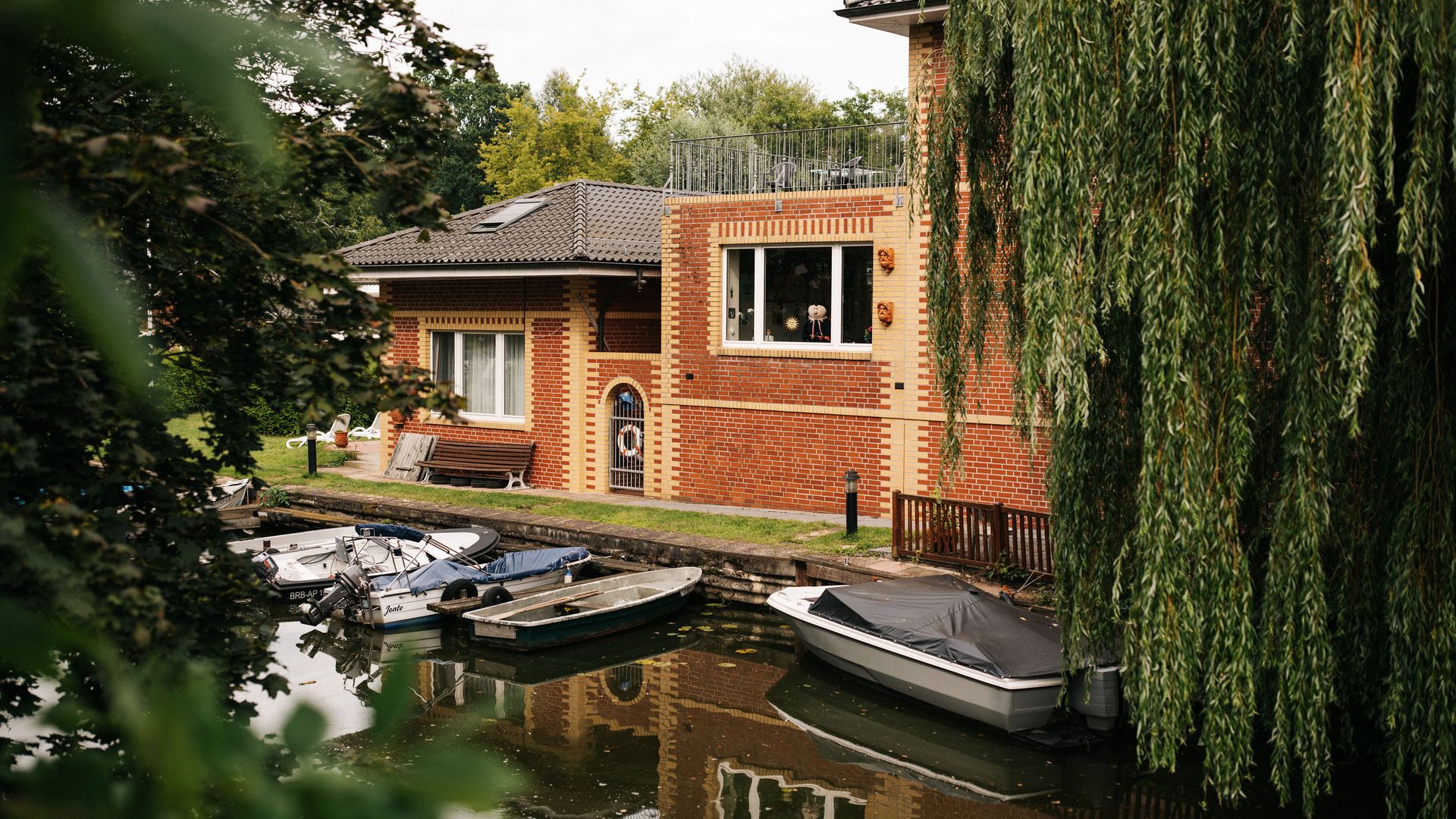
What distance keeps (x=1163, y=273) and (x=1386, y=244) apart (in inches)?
54.3

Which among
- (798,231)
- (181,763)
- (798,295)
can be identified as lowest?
(181,763)

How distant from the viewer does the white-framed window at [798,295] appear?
18.2 m

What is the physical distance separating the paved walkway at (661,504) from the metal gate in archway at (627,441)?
30 cm

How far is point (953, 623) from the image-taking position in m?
11.9

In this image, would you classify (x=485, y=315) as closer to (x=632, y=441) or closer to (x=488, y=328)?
(x=488, y=328)

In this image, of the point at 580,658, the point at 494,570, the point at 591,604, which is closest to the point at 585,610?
the point at 591,604

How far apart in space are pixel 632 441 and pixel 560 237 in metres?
3.82

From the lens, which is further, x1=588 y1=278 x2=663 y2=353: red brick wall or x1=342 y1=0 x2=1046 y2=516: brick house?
x1=588 y1=278 x2=663 y2=353: red brick wall

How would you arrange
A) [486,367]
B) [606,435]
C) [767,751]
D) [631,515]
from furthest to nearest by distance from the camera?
[486,367] → [606,435] → [631,515] → [767,751]

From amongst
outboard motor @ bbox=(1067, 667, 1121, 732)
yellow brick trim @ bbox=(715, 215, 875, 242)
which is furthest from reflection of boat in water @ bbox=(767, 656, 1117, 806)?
yellow brick trim @ bbox=(715, 215, 875, 242)

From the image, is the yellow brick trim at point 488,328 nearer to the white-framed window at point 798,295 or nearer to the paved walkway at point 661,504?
the paved walkway at point 661,504

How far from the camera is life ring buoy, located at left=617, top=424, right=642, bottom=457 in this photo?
20906mm

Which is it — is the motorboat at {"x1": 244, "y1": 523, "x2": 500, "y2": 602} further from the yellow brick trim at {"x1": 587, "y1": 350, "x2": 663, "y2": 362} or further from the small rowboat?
the yellow brick trim at {"x1": 587, "y1": 350, "x2": 663, "y2": 362}

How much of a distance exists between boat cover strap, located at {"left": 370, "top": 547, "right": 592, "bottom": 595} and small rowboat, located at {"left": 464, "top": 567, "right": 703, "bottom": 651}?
0.86m
